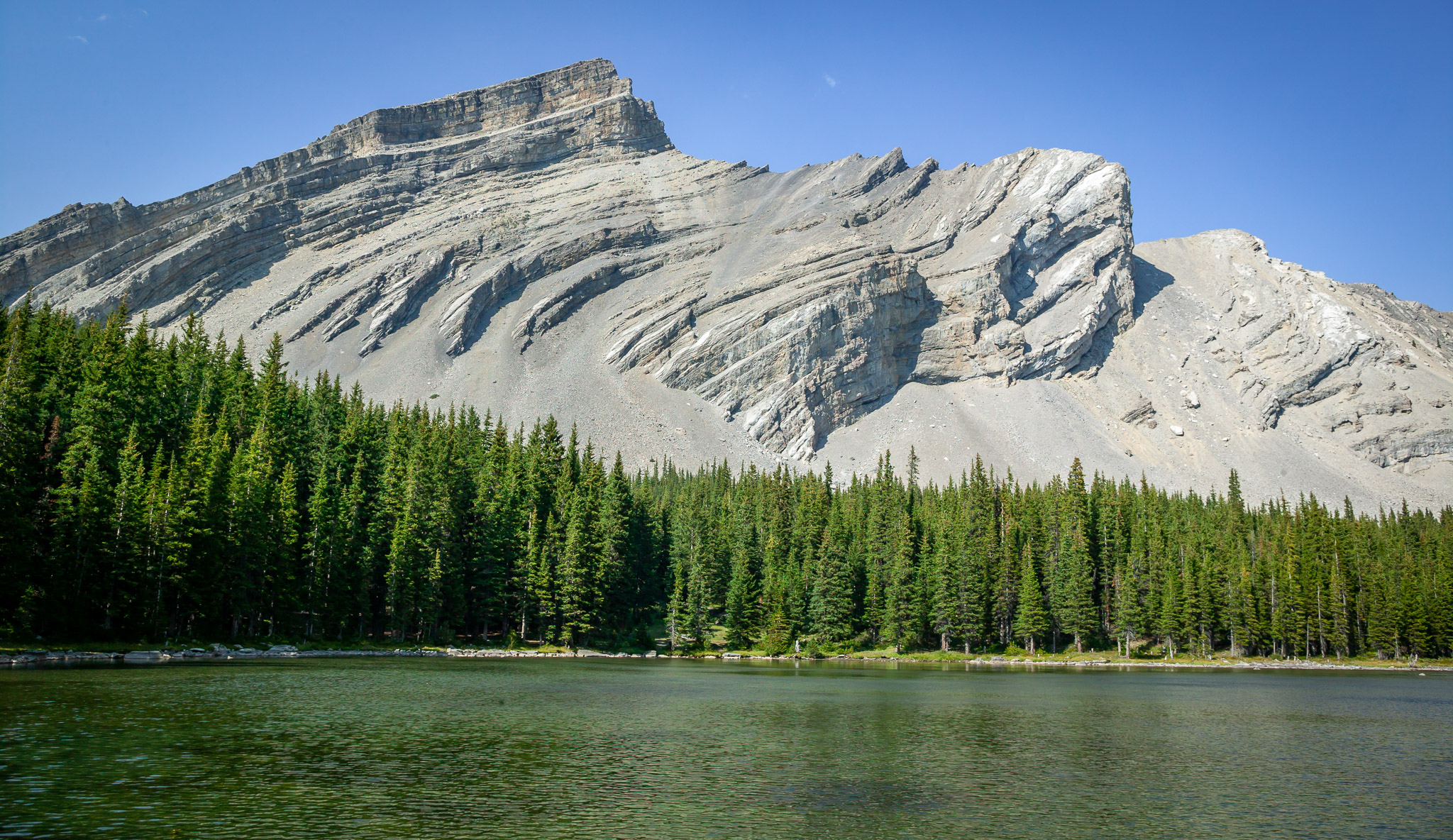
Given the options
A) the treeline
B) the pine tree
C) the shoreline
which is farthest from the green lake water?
the pine tree

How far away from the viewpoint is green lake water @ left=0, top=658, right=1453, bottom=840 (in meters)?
19.3

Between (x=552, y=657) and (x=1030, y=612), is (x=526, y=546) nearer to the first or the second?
(x=552, y=657)

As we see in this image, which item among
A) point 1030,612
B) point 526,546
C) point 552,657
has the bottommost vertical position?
point 552,657

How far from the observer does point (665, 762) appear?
26.6m

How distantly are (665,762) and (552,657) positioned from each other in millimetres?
53835

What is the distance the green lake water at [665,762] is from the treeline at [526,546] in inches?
492

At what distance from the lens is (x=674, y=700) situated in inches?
1694

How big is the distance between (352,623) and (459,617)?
352 inches

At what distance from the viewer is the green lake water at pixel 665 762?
63.4ft

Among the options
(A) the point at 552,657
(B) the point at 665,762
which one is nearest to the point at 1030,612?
(A) the point at 552,657

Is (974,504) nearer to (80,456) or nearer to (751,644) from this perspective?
(751,644)

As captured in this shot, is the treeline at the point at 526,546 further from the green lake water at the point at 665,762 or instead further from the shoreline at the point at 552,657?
the green lake water at the point at 665,762

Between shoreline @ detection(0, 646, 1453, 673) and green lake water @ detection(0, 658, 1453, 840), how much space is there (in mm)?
4768

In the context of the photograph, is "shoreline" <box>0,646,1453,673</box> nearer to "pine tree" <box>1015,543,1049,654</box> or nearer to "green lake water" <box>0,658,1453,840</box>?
"pine tree" <box>1015,543,1049,654</box>
